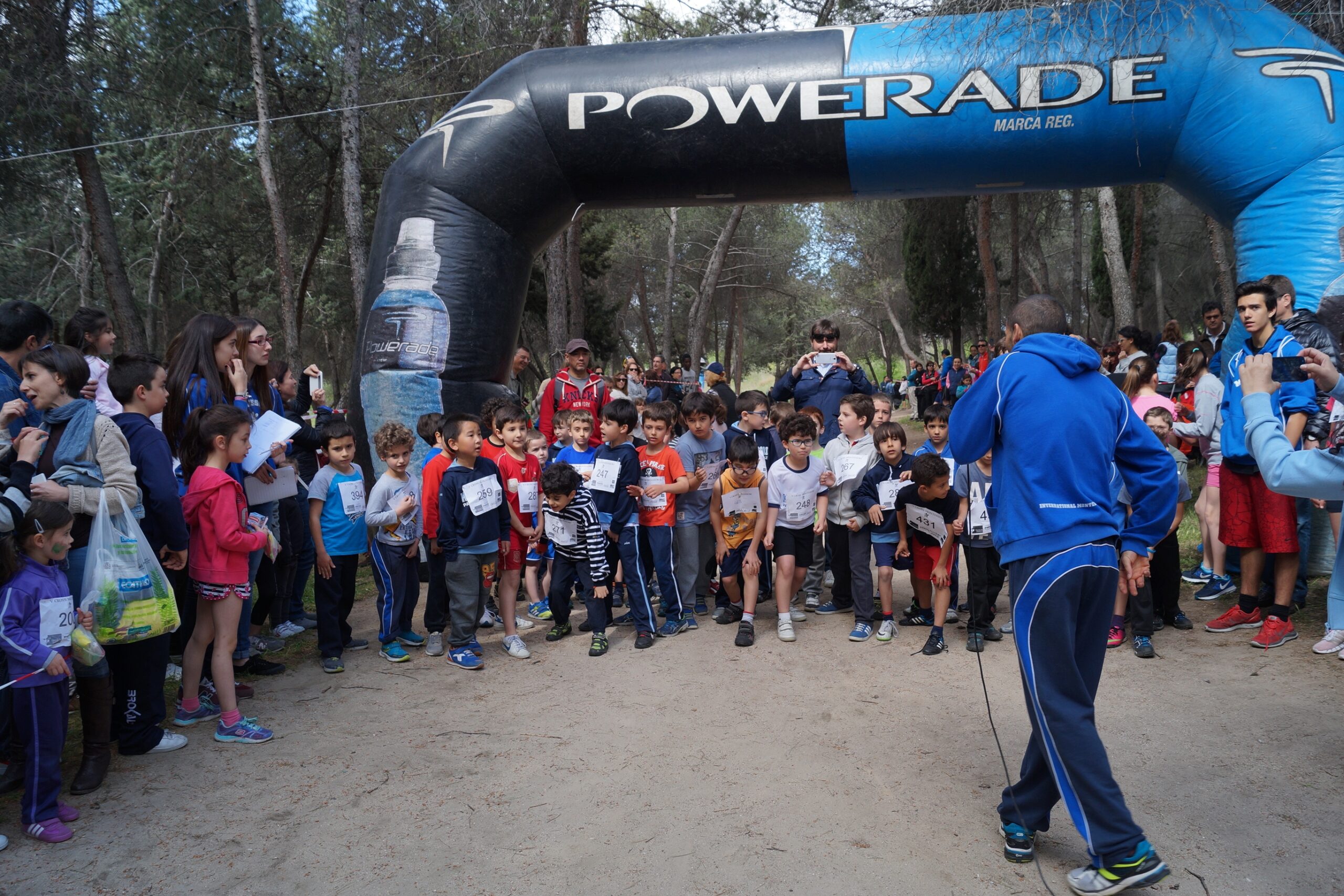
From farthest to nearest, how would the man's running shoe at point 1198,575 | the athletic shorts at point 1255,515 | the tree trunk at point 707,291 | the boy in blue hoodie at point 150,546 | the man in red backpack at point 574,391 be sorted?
the tree trunk at point 707,291
the man in red backpack at point 574,391
the man's running shoe at point 1198,575
the athletic shorts at point 1255,515
the boy in blue hoodie at point 150,546

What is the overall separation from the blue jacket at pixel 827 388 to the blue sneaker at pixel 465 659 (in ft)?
11.5

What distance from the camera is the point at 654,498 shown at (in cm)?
631

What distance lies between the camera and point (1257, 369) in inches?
119

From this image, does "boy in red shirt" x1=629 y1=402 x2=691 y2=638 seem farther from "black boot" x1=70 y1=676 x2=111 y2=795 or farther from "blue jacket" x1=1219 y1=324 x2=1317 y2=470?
"blue jacket" x1=1219 y1=324 x2=1317 y2=470

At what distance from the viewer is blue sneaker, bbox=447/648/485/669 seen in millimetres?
5629

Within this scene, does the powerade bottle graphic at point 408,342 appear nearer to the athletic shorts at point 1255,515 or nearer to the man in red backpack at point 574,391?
the man in red backpack at point 574,391

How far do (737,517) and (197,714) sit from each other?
3518 mm

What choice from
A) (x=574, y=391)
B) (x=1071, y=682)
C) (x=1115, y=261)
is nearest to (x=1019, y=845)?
(x=1071, y=682)

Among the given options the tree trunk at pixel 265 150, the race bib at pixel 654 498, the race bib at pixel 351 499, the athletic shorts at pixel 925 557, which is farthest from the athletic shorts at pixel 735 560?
the tree trunk at pixel 265 150

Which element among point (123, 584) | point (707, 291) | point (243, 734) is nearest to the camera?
point (123, 584)

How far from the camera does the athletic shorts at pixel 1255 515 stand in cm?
545

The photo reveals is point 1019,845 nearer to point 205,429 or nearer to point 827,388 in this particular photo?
point 205,429

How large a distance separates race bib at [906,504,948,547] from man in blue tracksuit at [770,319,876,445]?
1660 millimetres

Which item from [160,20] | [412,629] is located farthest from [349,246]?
[412,629]
